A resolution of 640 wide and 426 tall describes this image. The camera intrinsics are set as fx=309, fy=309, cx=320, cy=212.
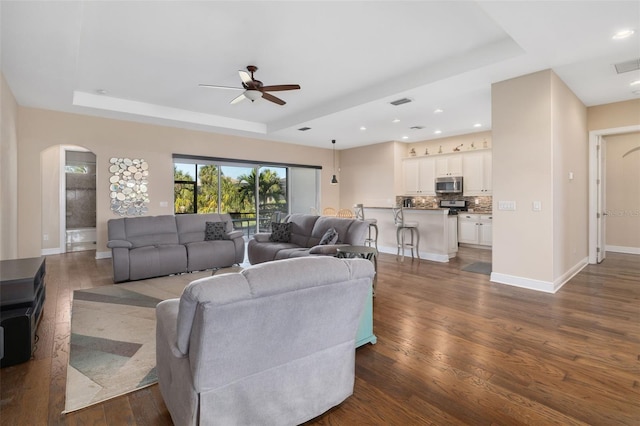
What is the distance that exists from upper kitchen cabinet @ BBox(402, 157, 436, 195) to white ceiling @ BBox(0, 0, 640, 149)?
264 centimetres

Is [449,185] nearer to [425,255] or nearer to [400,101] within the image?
[425,255]

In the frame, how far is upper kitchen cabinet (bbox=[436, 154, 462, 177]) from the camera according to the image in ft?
26.8

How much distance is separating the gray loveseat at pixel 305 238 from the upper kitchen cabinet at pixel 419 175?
455cm

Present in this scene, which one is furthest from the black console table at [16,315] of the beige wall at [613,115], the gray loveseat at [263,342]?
the beige wall at [613,115]

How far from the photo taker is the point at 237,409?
1.45 meters

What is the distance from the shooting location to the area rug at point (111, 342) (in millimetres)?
2053

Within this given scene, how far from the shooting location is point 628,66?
3.87 meters

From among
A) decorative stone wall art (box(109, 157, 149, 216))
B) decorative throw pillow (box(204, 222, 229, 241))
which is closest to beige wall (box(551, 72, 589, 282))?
decorative throw pillow (box(204, 222, 229, 241))

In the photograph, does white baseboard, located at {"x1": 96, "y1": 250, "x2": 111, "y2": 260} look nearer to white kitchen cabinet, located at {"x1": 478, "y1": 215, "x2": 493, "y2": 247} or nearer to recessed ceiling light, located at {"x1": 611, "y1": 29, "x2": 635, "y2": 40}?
white kitchen cabinet, located at {"x1": 478, "y1": 215, "x2": 493, "y2": 247}

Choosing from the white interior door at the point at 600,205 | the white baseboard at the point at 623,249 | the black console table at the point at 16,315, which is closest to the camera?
the black console table at the point at 16,315

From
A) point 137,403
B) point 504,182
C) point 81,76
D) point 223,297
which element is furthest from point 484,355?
point 81,76

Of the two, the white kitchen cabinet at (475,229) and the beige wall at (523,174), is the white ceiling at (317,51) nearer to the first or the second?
the beige wall at (523,174)

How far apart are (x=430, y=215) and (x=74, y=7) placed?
6076mm

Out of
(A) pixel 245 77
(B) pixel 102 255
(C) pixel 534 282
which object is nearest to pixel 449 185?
(C) pixel 534 282
